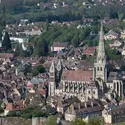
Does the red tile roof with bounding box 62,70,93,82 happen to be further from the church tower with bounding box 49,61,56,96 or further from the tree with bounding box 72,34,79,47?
the tree with bounding box 72,34,79,47

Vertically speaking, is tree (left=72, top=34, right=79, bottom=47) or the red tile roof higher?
the red tile roof

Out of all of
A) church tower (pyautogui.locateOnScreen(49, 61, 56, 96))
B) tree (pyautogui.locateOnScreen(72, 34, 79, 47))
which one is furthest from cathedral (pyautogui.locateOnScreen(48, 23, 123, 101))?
tree (pyautogui.locateOnScreen(72, 34, 79, 47))

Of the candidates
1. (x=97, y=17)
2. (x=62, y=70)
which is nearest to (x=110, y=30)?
(x=97, y=17)

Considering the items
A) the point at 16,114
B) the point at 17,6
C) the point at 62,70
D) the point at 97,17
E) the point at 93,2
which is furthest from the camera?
the point at 93,2

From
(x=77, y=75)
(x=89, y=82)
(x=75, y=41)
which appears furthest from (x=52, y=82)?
(x=75, y=41)

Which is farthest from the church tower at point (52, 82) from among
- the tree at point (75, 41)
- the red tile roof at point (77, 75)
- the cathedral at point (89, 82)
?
the tree at point (75, 41)

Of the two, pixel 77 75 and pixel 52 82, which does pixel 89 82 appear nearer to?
pixel 77 75

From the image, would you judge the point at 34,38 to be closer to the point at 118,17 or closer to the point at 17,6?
the point at 118,17
